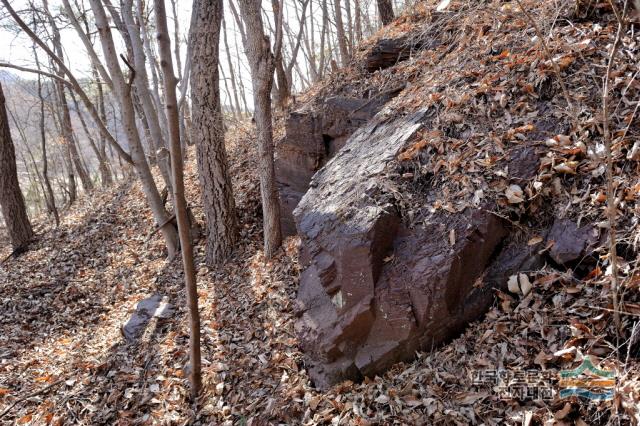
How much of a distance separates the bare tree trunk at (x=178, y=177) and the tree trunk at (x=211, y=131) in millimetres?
2711

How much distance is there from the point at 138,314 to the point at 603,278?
519 centimetres

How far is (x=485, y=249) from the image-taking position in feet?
10.8

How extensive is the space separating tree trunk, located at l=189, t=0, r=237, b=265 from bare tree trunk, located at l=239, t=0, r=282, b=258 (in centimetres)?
68

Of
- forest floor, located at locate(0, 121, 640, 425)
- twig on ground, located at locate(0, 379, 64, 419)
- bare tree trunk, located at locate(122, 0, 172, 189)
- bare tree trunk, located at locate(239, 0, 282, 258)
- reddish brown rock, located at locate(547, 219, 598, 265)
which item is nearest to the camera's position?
forest floor, located at locate(0, 121, 640, 425)

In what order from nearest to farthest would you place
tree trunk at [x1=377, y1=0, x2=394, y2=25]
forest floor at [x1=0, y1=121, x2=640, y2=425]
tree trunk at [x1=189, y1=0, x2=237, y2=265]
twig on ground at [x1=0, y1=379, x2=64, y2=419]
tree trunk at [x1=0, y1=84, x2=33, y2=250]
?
forest floor at [x1=0, y1=121, x2=640, y2=425]
twig on ground at [x1=0, y1=379, x2=64, y2=419]
tree trunk at [x1=189, y1=0, x2=237, y2=265]
tree trunk at [x1=0, y1=84, x2=33, y2=250]
tree trunk at [x1=377, y1=0, x2=394, y2=25]

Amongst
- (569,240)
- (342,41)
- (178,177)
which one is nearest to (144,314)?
(178,177)

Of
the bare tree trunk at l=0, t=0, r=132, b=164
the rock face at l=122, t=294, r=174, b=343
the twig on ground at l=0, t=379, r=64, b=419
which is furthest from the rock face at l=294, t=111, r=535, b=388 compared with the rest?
the bare tree trunk at l=0, t=0, r=132, b=164

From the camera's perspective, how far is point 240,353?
4285 millimetres

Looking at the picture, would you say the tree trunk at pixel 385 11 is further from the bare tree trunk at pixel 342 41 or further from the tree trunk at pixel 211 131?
the tree trunk at pixel 211 131

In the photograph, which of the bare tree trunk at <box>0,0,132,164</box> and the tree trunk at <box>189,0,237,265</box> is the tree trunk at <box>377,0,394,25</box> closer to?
the tree trunk at <box>189,0,237,265</box>

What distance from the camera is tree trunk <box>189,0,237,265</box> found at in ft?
18.8

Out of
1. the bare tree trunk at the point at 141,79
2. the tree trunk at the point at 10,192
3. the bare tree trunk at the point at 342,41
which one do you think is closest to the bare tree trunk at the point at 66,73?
the bare tree trunk at the point at 141,79

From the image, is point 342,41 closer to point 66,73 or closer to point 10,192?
point 66,73

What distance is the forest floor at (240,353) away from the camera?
2.68 meters
